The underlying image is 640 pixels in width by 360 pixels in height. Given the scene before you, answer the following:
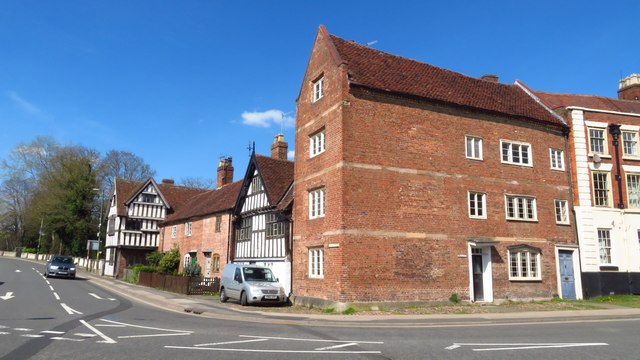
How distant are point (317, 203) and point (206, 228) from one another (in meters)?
15.2

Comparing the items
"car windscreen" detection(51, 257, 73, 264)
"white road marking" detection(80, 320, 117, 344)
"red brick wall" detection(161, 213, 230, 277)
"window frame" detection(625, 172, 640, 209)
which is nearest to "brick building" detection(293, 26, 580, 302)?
"window frame" detection(625, 172, 640, 209)

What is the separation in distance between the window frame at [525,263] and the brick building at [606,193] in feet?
10.1

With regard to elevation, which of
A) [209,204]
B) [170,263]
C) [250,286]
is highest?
[209,204]

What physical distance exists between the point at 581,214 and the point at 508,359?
19.2m

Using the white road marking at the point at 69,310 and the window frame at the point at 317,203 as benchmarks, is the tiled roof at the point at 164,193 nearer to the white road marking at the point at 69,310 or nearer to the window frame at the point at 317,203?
the window frame at the point at 317,203

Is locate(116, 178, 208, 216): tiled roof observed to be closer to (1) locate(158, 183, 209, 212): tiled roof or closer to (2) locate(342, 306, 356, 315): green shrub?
(1) locate(158, 183, 209, 212): tiled roof

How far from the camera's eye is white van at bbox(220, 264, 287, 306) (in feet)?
66.4

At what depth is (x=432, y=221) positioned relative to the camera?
20625mm

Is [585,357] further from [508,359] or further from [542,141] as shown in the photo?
[542,141]

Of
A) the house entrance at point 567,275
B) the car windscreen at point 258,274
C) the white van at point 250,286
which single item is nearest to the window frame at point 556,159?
the house entrance at point 567,275

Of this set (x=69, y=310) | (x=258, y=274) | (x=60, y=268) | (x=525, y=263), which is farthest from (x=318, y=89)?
(x=60, y=268)

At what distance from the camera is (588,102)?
27469mm

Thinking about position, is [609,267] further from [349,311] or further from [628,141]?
[349,311]

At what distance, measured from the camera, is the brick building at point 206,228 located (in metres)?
31.2
